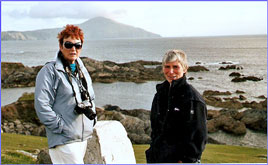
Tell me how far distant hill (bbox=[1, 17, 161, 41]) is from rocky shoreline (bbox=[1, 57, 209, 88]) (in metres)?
3.09

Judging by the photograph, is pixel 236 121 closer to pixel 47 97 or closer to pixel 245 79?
pixel 245 79

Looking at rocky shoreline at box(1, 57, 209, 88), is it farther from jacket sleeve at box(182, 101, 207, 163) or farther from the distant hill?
jacket sleeve at box(182, 101, 207, 163)

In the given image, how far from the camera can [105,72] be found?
1272 inches

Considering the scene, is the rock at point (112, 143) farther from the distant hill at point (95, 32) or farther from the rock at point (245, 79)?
the rock at point (245, 79)

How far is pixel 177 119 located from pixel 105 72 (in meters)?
30.1

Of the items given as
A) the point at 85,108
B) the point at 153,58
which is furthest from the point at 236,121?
the point at 85,108

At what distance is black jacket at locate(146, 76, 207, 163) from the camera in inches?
91.4

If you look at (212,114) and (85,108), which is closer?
(85,108)

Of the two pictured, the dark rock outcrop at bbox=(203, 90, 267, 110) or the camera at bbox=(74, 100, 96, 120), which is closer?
the camera at bbox=(74, 100, 96, 120)

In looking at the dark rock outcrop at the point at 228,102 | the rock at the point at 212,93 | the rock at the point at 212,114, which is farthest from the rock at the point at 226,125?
the rock at the point at 212,93

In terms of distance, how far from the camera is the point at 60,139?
9.56 feet

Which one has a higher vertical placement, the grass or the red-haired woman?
the red-haired woman

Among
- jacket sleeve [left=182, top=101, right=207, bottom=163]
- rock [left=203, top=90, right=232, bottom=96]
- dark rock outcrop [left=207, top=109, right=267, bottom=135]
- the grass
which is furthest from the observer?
rock [left=203, top=90, right=232, bottom=96]

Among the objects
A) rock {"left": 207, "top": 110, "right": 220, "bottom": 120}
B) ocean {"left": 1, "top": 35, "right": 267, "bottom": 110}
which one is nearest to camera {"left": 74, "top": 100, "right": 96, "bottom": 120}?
rock {"left": 207, "top": 110, "right": 220, "bottom": 120}
